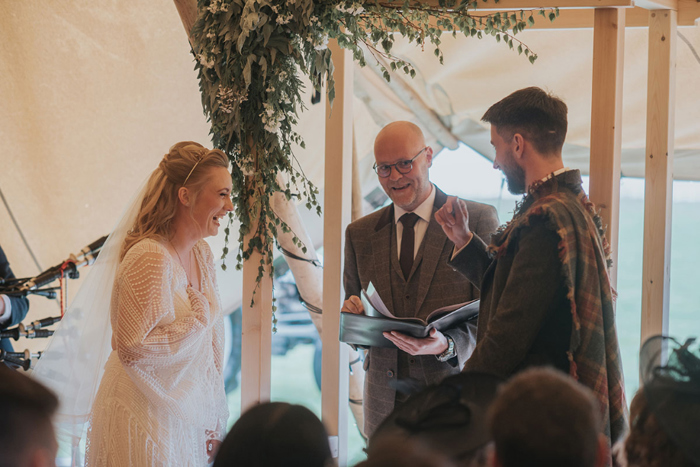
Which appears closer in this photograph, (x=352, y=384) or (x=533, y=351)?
(x=533, y=351)

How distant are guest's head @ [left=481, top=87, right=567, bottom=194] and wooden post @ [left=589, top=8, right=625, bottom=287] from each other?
0.51 metres

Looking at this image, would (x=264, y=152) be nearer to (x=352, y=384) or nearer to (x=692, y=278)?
(x=352, y=384)

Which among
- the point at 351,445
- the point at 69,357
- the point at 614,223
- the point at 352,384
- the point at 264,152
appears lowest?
the point at 351,445

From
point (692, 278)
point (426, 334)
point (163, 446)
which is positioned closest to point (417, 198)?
point (426, 334)

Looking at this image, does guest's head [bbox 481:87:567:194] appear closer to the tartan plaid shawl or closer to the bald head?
the tartan plaid shawl

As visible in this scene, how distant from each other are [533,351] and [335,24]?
1.47 metres

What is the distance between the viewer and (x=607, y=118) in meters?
2.48

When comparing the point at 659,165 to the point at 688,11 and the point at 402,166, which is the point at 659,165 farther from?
the point at 402,166

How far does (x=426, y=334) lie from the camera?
7.17 ft

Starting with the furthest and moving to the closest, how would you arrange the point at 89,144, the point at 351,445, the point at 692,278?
the point at 351,445 → the point at 89,144 → the point at 692,278

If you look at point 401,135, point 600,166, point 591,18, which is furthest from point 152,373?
point 591,18

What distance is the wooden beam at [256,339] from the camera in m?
2.96

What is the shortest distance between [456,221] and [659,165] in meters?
1.02

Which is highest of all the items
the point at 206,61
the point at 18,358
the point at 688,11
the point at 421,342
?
the point at 688,11
